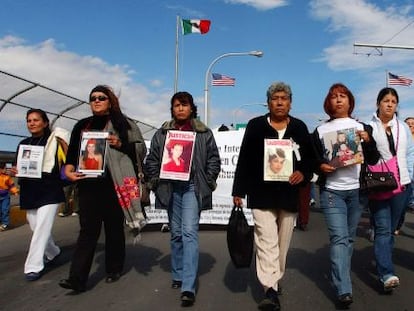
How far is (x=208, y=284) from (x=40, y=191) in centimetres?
209

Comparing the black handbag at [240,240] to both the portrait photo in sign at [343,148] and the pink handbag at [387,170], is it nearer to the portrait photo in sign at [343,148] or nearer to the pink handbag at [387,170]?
the portrait photo in sign at [343,148]

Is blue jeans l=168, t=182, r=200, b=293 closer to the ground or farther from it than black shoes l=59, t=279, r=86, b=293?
farther from it

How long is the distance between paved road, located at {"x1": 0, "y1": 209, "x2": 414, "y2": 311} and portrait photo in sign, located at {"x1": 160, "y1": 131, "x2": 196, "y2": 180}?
3.75 ft

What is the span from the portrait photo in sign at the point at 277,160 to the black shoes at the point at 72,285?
2.06m

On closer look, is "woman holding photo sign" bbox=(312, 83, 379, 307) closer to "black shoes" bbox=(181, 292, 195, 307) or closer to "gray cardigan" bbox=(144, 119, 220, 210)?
"gray cardigan" bbox=(144, 119, 220, 210)

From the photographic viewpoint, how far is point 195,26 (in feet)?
77.7

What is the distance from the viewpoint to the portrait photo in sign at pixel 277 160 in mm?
4609

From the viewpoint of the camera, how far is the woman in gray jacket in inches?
201

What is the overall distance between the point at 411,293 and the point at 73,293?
319cm

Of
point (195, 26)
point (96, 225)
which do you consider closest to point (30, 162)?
point (96, 225)

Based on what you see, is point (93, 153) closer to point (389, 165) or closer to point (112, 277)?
point (112, 277)

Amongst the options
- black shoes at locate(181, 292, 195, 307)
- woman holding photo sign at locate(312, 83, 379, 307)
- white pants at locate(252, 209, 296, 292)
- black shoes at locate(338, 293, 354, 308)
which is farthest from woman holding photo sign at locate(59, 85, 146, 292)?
black shoes at locate(338, 293, 354, 308)

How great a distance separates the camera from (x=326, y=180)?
4828mm

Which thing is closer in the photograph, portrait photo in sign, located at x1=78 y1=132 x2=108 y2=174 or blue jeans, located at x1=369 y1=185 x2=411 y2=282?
blue jeans, located at x1=369 y1=185 x2=411 y2=282
